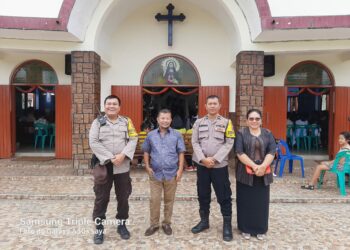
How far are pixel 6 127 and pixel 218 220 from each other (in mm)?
6466

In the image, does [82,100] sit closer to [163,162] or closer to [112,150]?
[112,150]

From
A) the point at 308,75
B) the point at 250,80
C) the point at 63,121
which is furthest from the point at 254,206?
the point at 63,121

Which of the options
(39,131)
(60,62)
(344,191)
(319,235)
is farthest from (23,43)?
(344,191)

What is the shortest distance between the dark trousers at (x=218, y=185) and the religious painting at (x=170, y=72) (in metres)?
4.42

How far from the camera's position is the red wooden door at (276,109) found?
786cm

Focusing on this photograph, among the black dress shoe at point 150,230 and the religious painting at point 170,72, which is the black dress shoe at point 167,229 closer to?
the black dress shoe at point 150,230

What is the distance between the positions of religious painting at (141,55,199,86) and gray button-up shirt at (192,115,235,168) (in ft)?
14.0

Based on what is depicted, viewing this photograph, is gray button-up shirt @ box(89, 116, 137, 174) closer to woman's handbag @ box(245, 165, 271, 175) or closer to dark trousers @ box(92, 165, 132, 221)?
dark trousers @ box(92, 165, 132, 221)

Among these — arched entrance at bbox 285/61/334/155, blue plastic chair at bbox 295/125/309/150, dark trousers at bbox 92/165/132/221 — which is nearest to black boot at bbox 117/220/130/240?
dark trousers at bbox 92/165/132/221

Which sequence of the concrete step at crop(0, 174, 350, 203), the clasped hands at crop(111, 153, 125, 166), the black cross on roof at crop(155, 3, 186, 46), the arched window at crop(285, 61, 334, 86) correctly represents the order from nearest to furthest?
the clasped hands at crop(111, 153, 125, 166)
the concrete step at crop(0, 174, 350, 203)
the black cross on roof at crop(155, 3, 186, 46)
the arched window at crop(285, 61, 334, 86)

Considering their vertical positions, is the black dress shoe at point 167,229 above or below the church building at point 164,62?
below

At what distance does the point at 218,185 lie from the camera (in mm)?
3613

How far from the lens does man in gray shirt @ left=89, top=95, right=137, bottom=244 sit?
3447 millimetres

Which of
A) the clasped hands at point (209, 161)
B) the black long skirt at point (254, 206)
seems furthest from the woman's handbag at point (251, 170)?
the clasped hands at point (209, 161)
